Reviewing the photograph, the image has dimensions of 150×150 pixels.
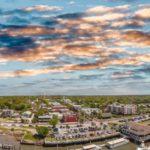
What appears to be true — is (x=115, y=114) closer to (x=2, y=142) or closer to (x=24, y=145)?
(x=24, y=145)

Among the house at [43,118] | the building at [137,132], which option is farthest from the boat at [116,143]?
the house at [43,118]

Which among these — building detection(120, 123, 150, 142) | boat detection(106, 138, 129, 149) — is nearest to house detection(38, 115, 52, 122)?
building detection(120, 123, 150, 142)

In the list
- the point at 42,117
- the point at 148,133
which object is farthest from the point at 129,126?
the point at 42,117

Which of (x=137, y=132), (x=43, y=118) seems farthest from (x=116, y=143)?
(x=43, y=118)

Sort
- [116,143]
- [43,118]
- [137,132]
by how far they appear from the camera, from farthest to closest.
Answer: [43,118] → [137,132] → [116,143]

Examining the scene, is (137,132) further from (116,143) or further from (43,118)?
(43,118)

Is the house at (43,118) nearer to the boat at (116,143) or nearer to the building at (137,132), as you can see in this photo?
the building at (137,132)

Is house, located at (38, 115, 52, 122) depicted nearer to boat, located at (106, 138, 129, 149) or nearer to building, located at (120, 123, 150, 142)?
building, located at (120, 123, 150, 142)

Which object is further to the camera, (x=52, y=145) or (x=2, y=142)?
(x=52, y=145)

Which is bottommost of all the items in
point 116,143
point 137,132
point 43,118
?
point 116,143
